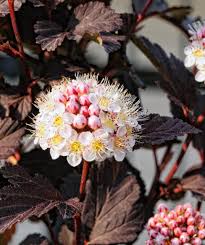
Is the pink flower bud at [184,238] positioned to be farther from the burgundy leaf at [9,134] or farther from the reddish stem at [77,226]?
the burgundy leaf at [9,134]

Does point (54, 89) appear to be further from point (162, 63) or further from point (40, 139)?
point (162, 63)

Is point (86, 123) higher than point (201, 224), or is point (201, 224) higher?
point (86, 123)

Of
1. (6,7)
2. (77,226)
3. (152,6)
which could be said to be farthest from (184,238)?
(152,6)

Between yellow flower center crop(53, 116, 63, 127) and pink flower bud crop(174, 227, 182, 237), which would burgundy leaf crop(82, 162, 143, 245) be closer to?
pink flower bud crop(174, 227, 182, 237)

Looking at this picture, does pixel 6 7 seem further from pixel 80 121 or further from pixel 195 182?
pixel 195 182

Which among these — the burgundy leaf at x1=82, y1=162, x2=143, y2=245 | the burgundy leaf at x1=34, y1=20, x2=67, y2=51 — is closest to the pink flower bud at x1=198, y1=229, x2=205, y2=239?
the burgundy leaf at x1=82, y1=162, x2=143, y2=245

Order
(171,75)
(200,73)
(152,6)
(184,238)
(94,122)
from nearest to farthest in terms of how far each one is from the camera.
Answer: (94,122) → (184,238) → (200,73) → (171,75) → (152,6)

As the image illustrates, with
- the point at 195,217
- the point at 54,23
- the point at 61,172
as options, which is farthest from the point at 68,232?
the point at 54,23
